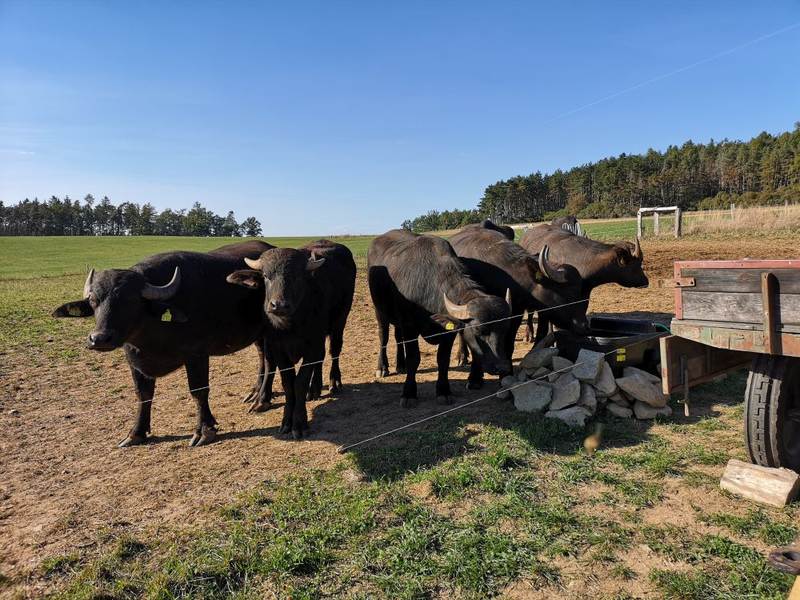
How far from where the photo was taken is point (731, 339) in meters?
3.79

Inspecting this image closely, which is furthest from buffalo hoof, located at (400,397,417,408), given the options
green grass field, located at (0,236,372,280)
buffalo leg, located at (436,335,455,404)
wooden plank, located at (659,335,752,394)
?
green grass field, located at (0,236,372,280)

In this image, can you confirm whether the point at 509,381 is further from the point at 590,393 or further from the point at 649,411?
the point at 649,411

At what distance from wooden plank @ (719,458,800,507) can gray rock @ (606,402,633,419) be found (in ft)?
5.66

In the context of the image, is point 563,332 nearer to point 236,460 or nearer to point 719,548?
point 719,548

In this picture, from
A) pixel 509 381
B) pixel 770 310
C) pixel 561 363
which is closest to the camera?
pixel 770 310

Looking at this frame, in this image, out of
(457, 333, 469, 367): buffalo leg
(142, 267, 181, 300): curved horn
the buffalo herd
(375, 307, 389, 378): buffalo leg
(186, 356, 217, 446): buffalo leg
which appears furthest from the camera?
(457, 333, 469, 367): buffalo leg

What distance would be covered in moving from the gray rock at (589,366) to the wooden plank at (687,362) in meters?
1.50

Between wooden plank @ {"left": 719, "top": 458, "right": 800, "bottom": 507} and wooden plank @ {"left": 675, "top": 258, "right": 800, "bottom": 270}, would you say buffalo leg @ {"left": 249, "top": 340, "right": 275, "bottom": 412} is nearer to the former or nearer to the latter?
wooden plank @ {"left": 675, "top": 258, "right": 800, "bottom": 270}

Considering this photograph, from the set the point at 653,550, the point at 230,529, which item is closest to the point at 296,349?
the point at 230,529

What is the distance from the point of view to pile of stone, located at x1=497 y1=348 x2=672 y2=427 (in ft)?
19.2

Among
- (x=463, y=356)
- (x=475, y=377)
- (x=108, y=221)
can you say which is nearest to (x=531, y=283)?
(x=475, y=377)

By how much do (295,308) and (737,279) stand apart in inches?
175

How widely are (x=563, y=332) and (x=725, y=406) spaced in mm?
2191

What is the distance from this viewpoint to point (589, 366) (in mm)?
6156
